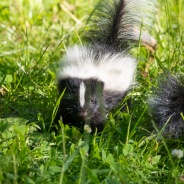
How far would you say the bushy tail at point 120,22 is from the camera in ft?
18.8

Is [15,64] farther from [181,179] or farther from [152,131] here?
[181,179]

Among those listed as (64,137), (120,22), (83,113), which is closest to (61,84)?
(83,113)

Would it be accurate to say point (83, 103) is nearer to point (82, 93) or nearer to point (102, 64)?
point (82, 93)

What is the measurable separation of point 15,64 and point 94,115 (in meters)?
1.42

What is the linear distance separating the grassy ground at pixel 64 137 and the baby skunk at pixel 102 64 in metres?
0.20

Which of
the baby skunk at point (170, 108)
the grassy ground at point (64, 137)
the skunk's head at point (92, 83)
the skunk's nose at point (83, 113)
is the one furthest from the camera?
the skunk's head at point (92, 83)

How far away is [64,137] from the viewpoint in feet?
14.2

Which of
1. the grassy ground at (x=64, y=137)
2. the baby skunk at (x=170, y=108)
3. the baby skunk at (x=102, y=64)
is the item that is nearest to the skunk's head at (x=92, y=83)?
the baby skunk at (x=102, y=64)

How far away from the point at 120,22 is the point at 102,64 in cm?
60

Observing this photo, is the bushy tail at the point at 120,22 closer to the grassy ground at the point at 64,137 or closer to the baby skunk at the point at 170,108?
the grassy ground at the point at 64,137

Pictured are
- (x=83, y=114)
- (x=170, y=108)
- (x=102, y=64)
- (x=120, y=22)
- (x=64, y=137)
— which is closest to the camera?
(x=64, y=137)

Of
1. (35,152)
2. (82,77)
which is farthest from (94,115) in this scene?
(35,152)

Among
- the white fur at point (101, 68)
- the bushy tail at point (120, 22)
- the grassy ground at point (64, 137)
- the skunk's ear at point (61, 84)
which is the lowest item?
the grassy ground at point (64, 137)

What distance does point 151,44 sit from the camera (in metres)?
6.50
